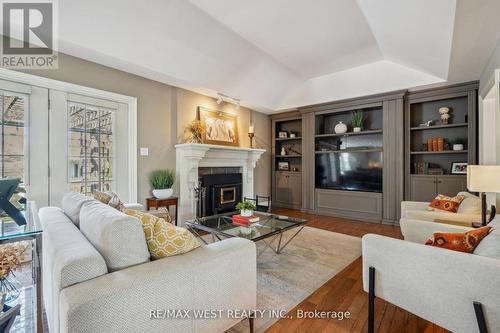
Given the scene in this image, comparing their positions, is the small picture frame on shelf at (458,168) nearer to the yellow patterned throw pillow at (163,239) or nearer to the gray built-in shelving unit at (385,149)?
the gray built-in shelving unit at (385,149)

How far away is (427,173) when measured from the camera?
4211 mm

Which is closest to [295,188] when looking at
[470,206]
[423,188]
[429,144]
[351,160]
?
[351,160]

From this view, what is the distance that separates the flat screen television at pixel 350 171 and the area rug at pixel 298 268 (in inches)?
62.1

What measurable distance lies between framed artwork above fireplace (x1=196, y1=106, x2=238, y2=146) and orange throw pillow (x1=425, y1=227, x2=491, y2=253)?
3661mm

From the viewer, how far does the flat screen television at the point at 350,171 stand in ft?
15.2

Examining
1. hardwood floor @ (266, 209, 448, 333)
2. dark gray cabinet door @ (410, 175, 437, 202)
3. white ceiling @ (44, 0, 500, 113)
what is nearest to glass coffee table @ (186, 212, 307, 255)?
hardwood floor @ (266, 209, 448, 333)

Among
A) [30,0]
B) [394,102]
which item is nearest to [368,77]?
[394,102]

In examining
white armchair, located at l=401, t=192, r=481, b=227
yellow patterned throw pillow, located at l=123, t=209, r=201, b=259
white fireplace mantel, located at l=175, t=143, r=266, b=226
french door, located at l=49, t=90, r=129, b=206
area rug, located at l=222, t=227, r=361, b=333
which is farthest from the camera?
white fireplace mantel, located at l=175, t=143, r=266, b=226

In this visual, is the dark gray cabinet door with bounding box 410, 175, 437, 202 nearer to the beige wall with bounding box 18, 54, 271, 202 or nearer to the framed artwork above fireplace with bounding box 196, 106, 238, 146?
the framed artwork above fireplace with bounding box 196, 106, 238, 146

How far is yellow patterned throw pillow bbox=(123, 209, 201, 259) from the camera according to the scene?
128cm

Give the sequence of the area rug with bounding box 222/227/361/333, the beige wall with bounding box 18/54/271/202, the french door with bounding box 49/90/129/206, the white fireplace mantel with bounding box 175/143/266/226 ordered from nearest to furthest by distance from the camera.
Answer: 1. the area rug with bounding box 222/227/361/333
2. the french door with bounding box 49/90/129/206
3. the beige wall with bounding box 18/54/271/202
4. the white fireplace mantel with bounding box 175/143/266/226

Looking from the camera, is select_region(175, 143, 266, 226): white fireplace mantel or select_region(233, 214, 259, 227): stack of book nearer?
select_region(233, 214, 259, 227): stack of book

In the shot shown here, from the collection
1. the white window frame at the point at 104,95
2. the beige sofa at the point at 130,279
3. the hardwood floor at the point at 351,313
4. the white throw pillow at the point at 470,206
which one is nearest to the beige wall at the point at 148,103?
the white window frame at the point at 104,95

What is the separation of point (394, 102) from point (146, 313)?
483 cm
